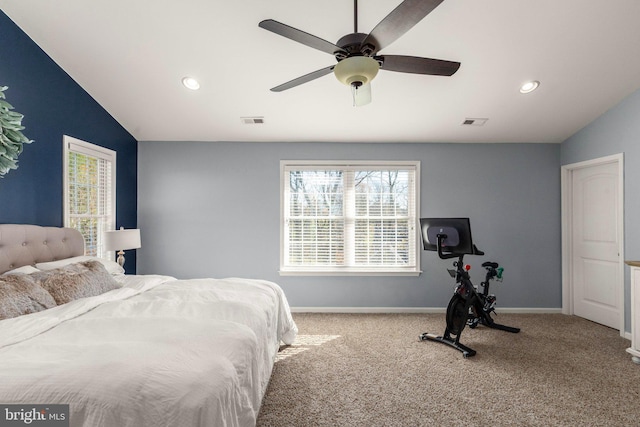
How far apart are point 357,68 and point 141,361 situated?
1.77 metres

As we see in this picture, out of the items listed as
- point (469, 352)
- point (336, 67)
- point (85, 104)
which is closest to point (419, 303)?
point (469, 352)

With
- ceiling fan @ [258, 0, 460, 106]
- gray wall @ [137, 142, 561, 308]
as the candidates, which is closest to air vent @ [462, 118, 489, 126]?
gray wall @ [137, 142, 561, 308]

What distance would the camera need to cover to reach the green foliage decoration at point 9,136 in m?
2.52

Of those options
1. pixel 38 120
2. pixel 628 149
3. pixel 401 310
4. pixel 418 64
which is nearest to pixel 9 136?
pixel 38 120

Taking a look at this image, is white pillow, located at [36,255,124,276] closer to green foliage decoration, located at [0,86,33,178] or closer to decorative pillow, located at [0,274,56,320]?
decorative pillow, located at [0,274,56,320]

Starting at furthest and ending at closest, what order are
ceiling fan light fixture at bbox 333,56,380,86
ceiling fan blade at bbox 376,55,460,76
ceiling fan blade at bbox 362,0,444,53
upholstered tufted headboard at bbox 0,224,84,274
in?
1. upholstered tufted headboard at bbox 0,224,84,274
2. ceiling fan blade at bbox 376,55,460,76
3. ceiling fan light fixture at bbox 333,56,380,86
4. ceiling fan blade at bbox 362,0,444,53

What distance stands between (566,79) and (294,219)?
11.0 feet

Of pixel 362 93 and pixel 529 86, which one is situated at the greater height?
pixel 529 86

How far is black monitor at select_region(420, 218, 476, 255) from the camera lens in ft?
10.8

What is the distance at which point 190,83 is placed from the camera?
11.3ft

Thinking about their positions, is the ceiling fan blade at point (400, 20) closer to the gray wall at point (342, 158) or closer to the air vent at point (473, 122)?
the air vent at point (473, 122)

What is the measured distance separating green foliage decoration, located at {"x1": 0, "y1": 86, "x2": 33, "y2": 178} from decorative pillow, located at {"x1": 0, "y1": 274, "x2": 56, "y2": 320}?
1.00 metres

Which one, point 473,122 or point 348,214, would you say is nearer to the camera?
point 473,122
